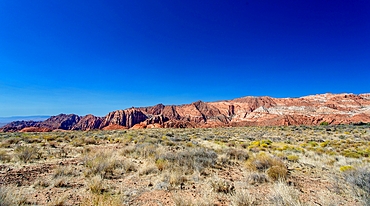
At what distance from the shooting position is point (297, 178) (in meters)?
5.99

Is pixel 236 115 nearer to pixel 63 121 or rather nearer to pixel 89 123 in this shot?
pixel 89 123

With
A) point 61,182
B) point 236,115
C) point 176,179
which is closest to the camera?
point 61,182

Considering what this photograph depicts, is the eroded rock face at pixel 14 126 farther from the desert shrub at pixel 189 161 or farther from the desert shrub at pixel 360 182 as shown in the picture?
the desert shrub at pixel 360 182

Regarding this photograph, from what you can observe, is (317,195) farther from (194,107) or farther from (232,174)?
(194,107)

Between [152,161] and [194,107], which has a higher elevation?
[194,107]

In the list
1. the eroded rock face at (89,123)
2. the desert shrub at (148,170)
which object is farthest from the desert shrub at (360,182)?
the eroded rock face at (89,123)

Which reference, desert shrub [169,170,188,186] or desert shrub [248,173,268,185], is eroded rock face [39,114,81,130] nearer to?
desert shrub [169,170,188,186]

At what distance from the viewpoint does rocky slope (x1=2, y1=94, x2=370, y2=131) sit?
62.5 meters

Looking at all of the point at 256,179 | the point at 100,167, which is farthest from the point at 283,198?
the point at 100,167

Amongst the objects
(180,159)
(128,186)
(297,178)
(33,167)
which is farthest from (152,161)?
(297,178)

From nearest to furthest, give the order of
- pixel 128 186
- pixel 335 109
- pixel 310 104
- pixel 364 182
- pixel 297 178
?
1. pixel 364 182
2. pixel 128 186
3. pixel 297 178
4. pixel 335 109
5. pixel 310 104

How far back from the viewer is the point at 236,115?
98250 mm

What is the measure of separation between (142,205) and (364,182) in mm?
5913

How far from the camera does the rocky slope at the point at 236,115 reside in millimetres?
62500
